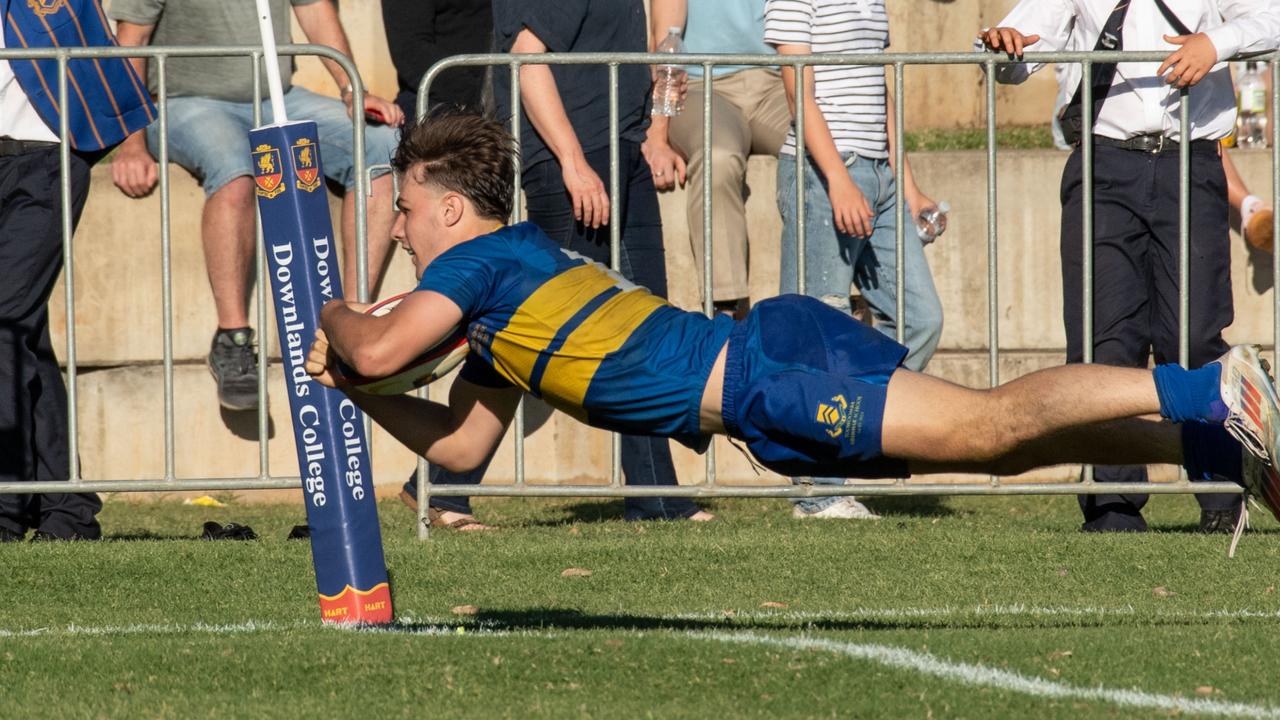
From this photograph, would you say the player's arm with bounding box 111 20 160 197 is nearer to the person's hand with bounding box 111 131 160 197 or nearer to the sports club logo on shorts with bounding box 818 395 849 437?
the person's hand with bounding box 111 131 160 197

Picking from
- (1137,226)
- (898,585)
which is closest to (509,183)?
(898,585)

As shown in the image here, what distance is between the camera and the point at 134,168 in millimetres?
9406

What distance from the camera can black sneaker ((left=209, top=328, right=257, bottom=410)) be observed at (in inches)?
361

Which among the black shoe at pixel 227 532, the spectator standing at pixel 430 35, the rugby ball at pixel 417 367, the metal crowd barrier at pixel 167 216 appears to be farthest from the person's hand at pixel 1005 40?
the black shoe at pixel 227 532

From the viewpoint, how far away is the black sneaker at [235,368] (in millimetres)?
9172


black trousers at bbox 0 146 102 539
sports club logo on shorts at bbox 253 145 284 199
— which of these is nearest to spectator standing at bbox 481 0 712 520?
black trousers at bbox 0 146 102 539

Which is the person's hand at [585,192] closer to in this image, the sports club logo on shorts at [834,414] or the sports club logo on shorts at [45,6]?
the sports club logo on shorts at [45,6]

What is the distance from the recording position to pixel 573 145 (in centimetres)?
804

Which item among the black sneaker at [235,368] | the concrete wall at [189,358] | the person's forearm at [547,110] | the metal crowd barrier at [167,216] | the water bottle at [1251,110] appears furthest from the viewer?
the water bottle at [1251,110]

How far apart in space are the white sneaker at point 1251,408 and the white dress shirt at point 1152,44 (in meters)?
2.86

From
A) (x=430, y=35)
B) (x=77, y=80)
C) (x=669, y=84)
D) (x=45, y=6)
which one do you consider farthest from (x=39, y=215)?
(x=669, y=84)

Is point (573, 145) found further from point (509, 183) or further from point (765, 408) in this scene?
point (765, 408)

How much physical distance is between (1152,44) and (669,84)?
2189 millimetres

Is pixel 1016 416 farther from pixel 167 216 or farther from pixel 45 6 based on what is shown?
pixel 45 6
